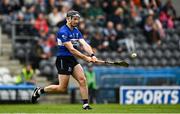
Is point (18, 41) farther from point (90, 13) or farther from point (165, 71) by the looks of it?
point (165, 71)

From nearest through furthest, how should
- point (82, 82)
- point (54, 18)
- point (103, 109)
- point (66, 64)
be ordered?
point (82, 82) → point (66, 64) → point (103, 109) → point (54, 18)

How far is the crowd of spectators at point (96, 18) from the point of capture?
28.0 meters

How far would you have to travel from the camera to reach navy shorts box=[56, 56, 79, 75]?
54.5ft

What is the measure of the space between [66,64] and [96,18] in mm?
13251

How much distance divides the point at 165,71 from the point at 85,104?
11.7m

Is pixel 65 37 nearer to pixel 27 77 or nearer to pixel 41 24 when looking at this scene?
pixel 27 77

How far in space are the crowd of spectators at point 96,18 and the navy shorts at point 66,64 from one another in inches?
416

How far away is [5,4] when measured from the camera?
92.0 feet

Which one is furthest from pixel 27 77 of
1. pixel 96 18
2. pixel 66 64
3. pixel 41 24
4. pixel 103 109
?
pixel 66 64

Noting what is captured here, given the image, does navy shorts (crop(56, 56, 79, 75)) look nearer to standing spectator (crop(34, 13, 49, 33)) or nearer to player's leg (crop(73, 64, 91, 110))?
player's leg (crop(73, 64, 91, 110))

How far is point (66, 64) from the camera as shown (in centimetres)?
1666

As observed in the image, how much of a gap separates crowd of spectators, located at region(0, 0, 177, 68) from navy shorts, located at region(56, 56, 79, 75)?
10.6 m

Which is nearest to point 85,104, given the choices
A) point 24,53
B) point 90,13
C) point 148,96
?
point 148,96

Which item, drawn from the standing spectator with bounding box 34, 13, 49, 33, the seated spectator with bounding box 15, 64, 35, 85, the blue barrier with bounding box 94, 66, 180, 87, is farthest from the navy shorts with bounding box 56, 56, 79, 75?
the standing spectator with bounding box 34, 13, 49, 33
